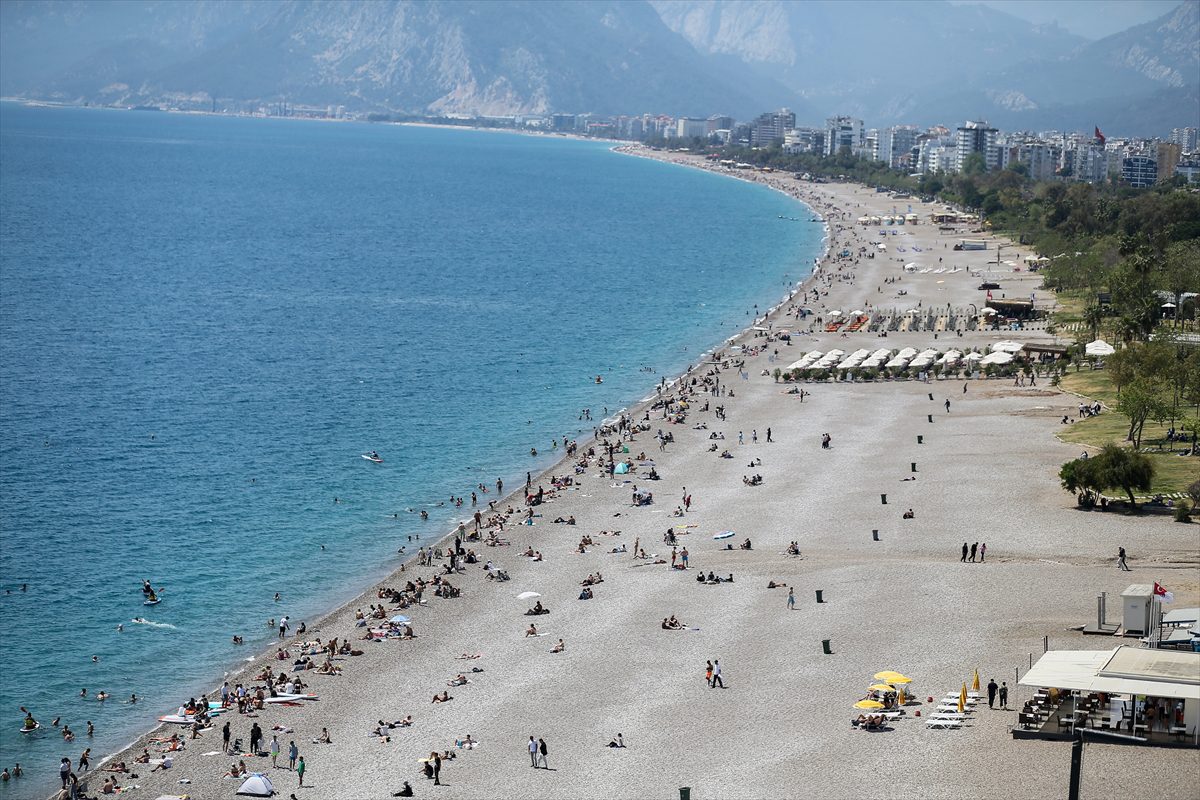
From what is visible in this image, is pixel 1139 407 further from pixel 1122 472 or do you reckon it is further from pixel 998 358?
pixel 998 358

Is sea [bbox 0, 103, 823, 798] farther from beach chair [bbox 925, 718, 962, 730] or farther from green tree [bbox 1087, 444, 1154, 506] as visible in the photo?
green tree [bbox 1087, 444, 1154, 506]

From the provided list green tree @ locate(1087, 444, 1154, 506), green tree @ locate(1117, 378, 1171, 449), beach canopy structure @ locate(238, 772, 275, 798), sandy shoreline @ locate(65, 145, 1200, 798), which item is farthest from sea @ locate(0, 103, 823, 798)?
green tree @ locate(1117, 378, 1171, 449)

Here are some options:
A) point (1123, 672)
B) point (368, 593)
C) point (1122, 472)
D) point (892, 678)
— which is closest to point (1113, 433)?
point (1122, 472)

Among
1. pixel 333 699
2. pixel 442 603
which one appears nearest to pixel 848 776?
pixel 333 699

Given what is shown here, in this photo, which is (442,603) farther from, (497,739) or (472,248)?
(472,248)

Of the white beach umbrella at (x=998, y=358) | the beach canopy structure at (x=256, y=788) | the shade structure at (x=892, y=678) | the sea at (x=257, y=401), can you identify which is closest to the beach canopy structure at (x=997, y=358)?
the white beach umbrella at (x=998, y=358)
